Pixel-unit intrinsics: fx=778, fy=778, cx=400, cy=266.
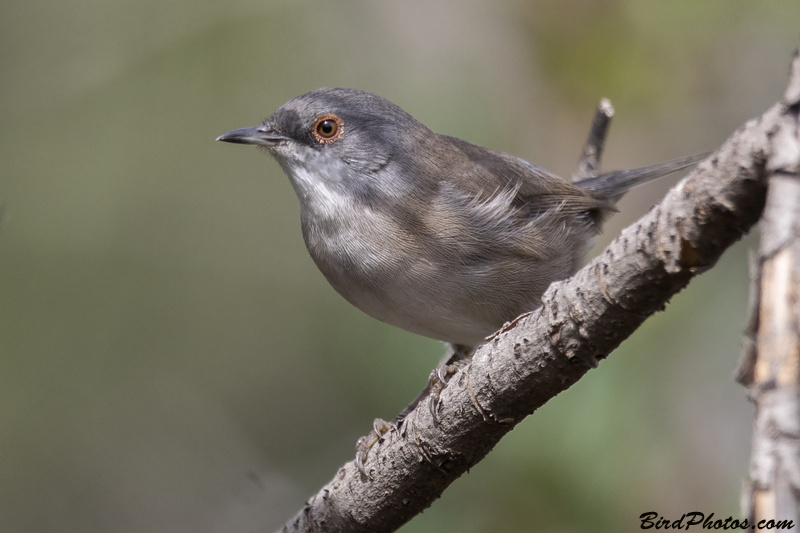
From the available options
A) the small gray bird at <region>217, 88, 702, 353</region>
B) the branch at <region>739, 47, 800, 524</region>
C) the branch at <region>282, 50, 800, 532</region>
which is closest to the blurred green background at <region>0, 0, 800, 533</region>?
the small gray bird at <region>217, 88, 702, 353</region>

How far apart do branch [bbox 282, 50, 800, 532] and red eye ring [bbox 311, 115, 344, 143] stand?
2.09m

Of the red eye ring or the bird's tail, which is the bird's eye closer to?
the red eye ring

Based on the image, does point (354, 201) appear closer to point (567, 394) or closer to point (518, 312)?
point (518, 312)

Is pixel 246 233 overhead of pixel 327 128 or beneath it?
overhead

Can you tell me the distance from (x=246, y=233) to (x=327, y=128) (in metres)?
4.60

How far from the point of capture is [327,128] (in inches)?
194

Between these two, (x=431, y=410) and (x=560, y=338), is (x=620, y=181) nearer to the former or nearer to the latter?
(x=431, y=410)

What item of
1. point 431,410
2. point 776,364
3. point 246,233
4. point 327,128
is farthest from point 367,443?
point 246,233

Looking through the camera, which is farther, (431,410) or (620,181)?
(620,181)

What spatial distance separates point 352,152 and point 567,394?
2.00 metres

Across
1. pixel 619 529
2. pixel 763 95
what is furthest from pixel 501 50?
pixel 619 529

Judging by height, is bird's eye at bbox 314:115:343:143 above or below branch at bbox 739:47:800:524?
above

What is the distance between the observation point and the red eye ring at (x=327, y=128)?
492 centimetres

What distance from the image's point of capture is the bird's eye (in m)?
Result: 4.92
